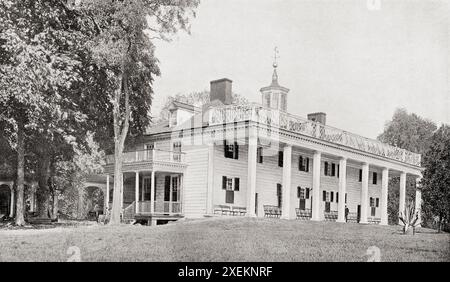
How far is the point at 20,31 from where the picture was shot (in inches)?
819

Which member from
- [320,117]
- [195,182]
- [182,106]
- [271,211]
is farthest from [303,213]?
[182,106]

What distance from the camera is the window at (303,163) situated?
30.9 m

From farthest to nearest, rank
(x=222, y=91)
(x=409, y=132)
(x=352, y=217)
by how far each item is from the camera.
Result: (x=409, y=132)
(x=352, y=217)
(x=222, y=91)

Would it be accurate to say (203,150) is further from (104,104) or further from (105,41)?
(105,41)

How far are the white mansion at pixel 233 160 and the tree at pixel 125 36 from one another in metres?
4.13

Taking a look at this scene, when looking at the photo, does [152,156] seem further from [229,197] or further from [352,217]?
[352,217]

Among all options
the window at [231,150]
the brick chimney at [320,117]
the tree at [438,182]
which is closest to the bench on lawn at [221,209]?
the window at [231,150]

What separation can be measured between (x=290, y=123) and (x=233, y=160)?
3657 mm

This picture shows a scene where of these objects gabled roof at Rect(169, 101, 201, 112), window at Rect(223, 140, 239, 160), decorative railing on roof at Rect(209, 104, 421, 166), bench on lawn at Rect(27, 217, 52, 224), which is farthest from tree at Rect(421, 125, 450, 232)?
bench on lawn at Rect(27, 217, 52, 224)

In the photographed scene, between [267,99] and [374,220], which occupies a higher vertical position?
[267,99]

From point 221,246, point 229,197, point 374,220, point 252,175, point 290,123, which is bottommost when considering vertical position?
point 374,220

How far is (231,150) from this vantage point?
27.2m
